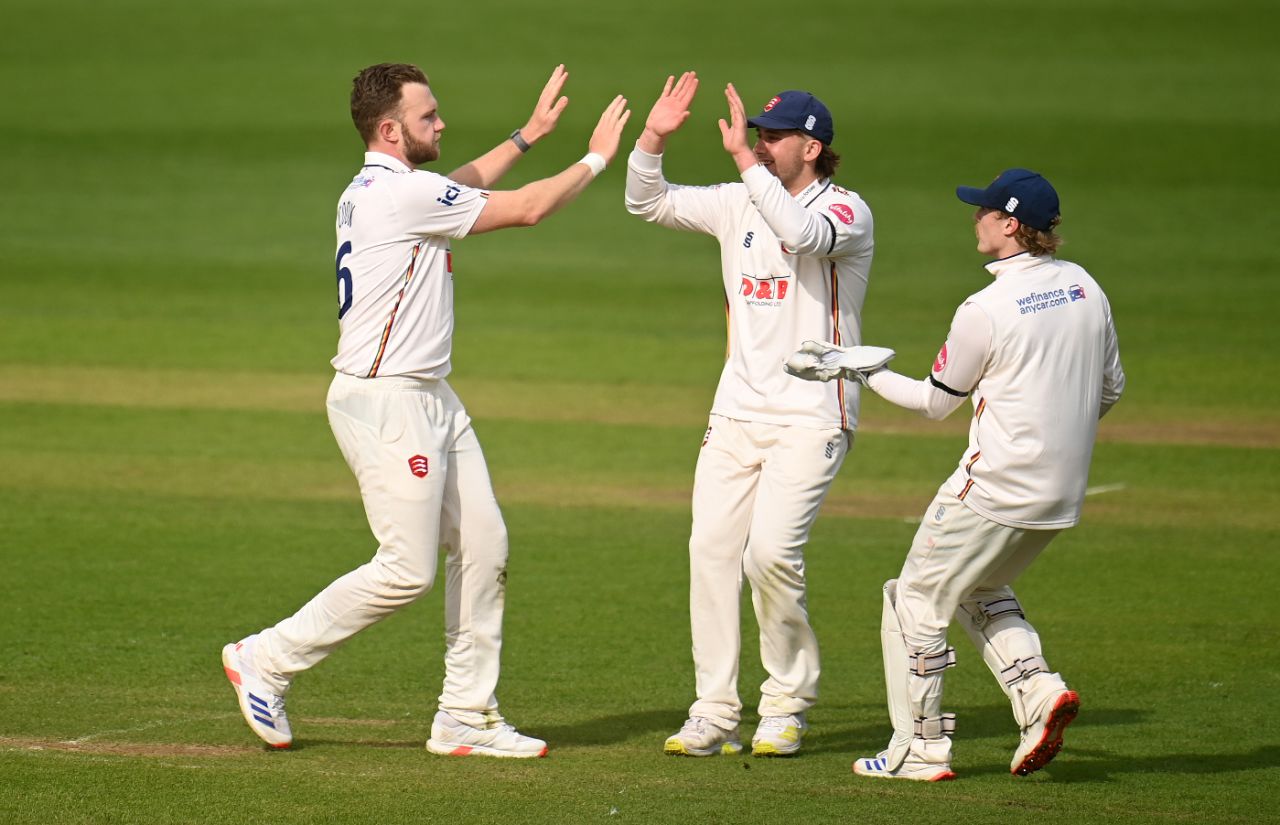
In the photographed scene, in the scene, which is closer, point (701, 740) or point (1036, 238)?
point (1036, 238)

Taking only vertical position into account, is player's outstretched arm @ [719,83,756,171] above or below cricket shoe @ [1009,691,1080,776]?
above

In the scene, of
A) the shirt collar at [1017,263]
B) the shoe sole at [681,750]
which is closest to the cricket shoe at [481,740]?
the shoe sole at [681,750]

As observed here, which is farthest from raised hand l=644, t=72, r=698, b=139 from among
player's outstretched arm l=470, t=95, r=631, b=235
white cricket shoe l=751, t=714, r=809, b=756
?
white cricket shoe l=751, t=714, r=809, b=756

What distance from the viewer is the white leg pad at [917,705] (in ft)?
20.9

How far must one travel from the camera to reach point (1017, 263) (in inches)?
247

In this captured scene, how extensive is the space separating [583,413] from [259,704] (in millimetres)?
8298

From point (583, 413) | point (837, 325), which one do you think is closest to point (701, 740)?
point (837, 325)

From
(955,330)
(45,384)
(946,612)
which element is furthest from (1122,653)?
(45,384)

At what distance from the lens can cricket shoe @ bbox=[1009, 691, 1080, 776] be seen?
6.12m

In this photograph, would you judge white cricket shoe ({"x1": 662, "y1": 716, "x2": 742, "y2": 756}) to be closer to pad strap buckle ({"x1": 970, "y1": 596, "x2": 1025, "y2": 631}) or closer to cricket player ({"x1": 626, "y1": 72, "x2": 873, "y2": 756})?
cricket player ({"x1": 626, "y1": 72, "x2": 873, "y2": 756})

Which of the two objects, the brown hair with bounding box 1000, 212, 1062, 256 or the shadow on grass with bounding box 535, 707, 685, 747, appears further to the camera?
the shadow on grass with bounding box 535, 707, 685, 747

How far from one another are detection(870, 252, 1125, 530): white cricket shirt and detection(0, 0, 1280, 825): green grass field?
1042 millimetres

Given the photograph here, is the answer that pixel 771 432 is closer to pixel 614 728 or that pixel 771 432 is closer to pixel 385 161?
pixel 614 728

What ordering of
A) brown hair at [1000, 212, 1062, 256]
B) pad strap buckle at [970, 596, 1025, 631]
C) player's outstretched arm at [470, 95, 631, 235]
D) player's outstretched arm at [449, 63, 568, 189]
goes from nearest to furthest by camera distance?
brown hair at [1000, 212, 1062, 256] → pad strap buckle at [970, 596, 1025, 631] → player's outstretched arm at [470, 95, 631, 235] → player's outstretched arm at [449, 63, 568, 189]
